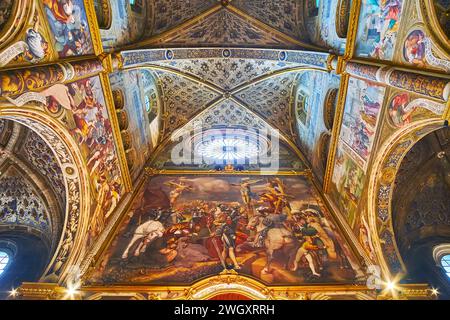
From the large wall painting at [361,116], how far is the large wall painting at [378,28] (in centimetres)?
82

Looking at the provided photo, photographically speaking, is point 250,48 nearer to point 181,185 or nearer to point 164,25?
point 164,25

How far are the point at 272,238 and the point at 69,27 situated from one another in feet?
25.1

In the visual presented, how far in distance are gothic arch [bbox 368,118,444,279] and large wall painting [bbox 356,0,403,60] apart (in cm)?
210

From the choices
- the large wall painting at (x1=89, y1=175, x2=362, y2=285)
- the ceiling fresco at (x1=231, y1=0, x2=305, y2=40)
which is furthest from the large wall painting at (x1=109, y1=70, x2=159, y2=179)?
the ceiling fresco at (x1=231, y1=0, x2=305, y2=40)

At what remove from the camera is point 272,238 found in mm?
8938

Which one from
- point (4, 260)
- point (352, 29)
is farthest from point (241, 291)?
point (352, 29)

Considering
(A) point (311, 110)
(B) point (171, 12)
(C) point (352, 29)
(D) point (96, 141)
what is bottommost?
(D) point (96, 141)

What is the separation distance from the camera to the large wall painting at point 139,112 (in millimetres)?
10727

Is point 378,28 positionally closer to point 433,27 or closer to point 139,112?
point 433,27

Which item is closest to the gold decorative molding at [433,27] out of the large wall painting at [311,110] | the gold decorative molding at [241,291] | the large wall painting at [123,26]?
the large wall painting at [311,110]

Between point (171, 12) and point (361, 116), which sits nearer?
point (361, 116)

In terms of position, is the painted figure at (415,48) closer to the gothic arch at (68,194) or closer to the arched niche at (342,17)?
the arched niche at (342,17)

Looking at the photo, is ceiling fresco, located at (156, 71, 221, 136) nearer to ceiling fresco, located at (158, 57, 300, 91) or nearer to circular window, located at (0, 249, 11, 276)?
ceiling fresco, located at (158, 57, 300, 91)

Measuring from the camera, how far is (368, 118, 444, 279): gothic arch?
7.52 metres
